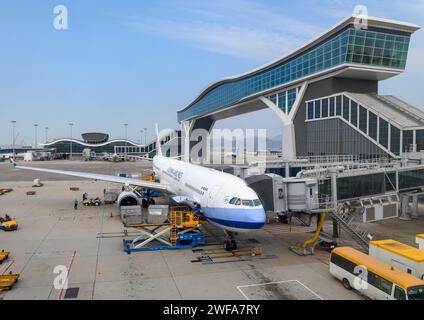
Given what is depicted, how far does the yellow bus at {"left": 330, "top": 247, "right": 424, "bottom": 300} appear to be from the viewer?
1385cm

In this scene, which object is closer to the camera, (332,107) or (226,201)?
(226,201)

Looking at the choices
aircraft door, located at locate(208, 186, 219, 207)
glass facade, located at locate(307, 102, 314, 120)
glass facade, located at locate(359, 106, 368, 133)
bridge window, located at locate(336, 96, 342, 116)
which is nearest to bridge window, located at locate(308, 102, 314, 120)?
glass facade, located at locate(307, 102, 314, 120)

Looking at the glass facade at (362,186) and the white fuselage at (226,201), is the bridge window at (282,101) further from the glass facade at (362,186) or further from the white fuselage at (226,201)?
the white fuselage at (226,201)

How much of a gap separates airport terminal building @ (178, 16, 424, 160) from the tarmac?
20.4 m

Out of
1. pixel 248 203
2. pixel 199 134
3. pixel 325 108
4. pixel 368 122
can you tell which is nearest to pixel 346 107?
pixel 368 122

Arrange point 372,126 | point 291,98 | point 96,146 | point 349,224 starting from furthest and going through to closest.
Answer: point 96,146 → point 291,98 → point 372,126 → point 349,224

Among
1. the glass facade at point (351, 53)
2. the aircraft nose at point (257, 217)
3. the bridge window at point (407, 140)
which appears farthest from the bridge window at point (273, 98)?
the aircraft nose at point (257, 217)

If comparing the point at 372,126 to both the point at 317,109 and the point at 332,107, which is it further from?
the point at 317,109

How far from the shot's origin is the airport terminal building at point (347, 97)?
47094 millimetres

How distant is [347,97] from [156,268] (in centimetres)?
4212

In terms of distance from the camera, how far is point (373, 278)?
15648 millimetres

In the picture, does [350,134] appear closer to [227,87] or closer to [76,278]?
[76,278]

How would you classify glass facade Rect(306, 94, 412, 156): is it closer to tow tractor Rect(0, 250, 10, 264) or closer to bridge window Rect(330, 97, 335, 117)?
bridge window Rect(330, 97, 335, 117)
